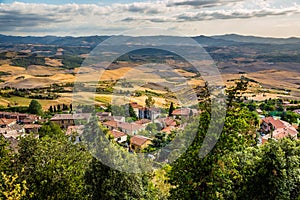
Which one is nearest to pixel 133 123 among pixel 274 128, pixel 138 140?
pixel 138 140

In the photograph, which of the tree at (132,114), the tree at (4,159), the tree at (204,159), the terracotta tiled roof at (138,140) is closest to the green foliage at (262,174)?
the tree at (204,159)

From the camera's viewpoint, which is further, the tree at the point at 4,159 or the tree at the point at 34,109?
the tree at the point at 34,109

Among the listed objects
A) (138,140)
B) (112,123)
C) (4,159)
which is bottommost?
(138,140)

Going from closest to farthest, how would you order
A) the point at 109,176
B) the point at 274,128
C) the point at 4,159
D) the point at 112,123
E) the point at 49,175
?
the point at 109,176
the point at 49,175
the point at 4,159
the point at 112,123
the point at 274,128

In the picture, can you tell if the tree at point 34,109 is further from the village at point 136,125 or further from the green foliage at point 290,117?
the green foliage at point 290,117

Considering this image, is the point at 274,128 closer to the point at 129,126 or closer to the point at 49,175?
the point at 129,126

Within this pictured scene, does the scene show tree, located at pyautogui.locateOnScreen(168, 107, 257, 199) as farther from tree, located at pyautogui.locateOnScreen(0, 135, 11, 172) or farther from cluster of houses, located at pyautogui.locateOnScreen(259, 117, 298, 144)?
cluster of houses, located at pyautogui.locateOnScreen(259, 117, 298, 144)
